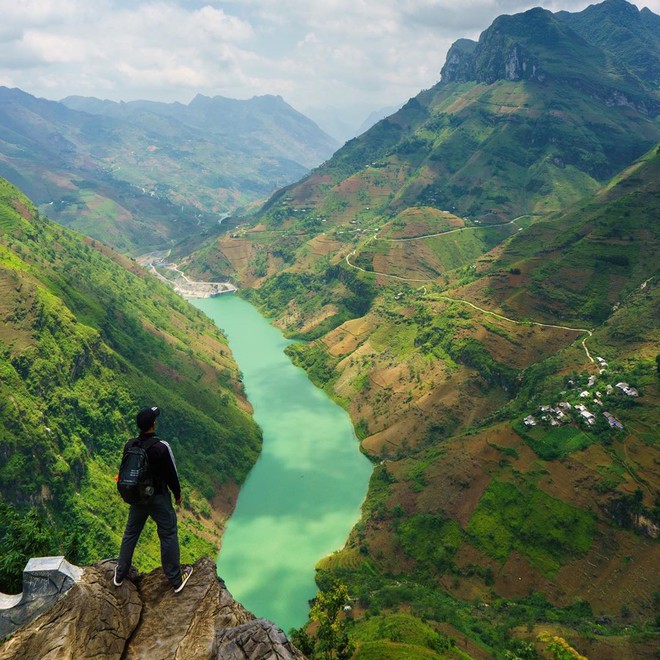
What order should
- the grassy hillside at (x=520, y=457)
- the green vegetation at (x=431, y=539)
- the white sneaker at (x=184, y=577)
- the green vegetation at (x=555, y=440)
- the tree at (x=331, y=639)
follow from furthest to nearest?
the green vegetation at (x=555, y=440)
the green vegetation at (x=431, y=539)
the grassy hillside at (x=520, y=457)
the tree at (x=331, y=639)
the white sneaker at (x=184, y=577)

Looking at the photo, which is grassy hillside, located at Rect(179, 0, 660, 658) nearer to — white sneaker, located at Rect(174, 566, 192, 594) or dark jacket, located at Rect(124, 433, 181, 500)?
white sneaker, located at Rect(174, 566, 192, 594)

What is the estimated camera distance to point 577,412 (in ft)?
202

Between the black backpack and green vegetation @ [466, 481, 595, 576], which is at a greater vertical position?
the black backpack

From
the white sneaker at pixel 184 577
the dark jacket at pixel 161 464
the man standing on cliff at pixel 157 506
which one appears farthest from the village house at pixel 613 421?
the dark jacket at pixel 161 464

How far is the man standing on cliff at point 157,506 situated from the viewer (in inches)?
480

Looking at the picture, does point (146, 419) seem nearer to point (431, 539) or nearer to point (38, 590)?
point (38, 590)

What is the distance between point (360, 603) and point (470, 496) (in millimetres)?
17533

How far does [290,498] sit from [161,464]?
58.3m

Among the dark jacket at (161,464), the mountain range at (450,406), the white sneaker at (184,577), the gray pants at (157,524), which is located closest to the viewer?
the dark jacket at (161,464)

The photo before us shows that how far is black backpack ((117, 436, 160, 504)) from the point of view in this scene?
11.9 meters

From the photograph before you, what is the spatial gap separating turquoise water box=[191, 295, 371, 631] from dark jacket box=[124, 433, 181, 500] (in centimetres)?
4279

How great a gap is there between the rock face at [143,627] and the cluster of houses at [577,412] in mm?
56301

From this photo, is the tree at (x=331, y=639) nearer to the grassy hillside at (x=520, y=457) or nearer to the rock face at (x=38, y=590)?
the grassy hillside at (x=520, y=457)

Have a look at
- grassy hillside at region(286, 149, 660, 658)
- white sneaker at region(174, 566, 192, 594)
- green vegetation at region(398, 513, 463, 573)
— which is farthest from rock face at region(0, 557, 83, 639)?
green vegetation at region(398, 513, 463, 573)
